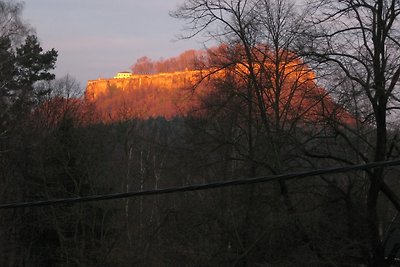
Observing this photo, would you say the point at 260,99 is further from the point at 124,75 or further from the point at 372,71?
the point at 124,75

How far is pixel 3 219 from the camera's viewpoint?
98.9 feet

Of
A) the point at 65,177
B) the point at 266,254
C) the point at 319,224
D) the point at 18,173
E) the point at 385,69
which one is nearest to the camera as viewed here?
the point at 385,69

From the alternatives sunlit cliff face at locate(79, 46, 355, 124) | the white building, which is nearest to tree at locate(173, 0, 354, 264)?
sunlit cliff face at locate(79, 46, 355, 124)

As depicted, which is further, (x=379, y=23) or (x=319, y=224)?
(x=319, y=224)

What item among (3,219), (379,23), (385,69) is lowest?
(3,219)

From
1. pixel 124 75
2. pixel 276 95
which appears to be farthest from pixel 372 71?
pixel 124 75

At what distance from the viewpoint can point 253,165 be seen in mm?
20828

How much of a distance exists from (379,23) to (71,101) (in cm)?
2827

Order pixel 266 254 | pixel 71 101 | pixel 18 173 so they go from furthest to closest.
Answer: pixel 71 101
pixel 18 173
pixel 266 254

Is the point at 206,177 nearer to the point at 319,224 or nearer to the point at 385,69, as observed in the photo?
the point at 319,224

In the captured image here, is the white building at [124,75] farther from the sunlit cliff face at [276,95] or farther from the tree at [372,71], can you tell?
the tree at [372,71]

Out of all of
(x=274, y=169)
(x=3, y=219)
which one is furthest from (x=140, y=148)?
(x=274, y=169)

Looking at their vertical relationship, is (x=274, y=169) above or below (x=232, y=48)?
below

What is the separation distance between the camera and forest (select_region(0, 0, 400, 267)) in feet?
56.5
